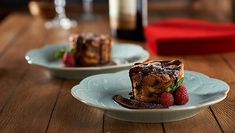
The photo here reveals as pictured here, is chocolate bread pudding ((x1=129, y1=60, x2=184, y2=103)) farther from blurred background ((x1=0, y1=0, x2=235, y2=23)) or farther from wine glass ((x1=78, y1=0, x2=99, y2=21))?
wine glass ((x1=78, y1=0, x2=99, y2=21))

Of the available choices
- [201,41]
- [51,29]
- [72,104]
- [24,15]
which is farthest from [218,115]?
[24,15]

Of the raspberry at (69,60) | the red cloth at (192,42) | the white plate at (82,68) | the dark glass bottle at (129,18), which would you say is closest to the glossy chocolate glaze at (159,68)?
the white plate at (82,68)

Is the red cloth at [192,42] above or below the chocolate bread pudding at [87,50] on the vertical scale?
below

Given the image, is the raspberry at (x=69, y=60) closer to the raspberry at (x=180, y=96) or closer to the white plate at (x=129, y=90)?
the white plate at (x=129, y=90)

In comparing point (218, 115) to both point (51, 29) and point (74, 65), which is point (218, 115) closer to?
point (74, 65)

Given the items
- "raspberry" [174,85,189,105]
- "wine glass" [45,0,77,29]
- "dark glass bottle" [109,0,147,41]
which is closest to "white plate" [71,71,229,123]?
"raspberry" [174,85,189,105]

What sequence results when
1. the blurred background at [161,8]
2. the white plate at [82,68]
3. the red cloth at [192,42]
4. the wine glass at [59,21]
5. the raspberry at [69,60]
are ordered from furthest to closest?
the blurred background at [161,8] < the wine glass at [59,21] < the red cloth at [192,42] < the raspberry at [69,60] < the white plate at [82,68]
